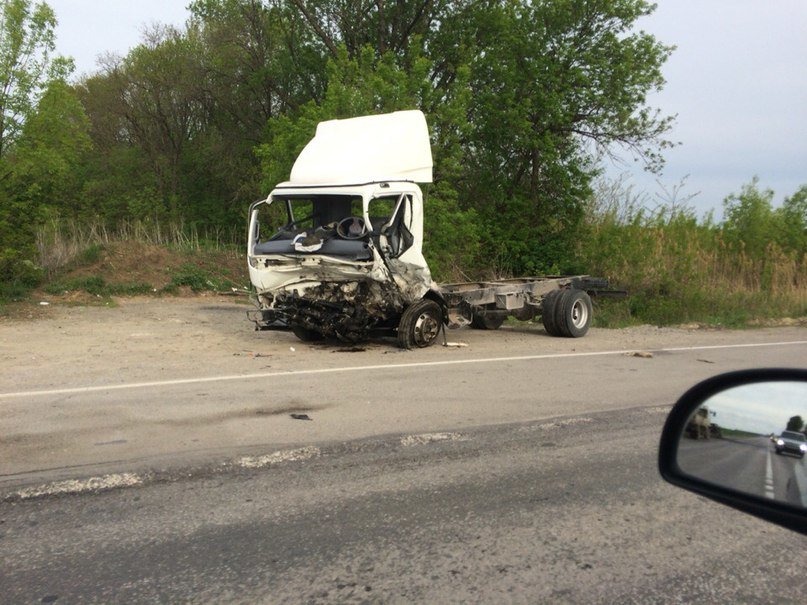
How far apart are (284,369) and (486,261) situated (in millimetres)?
17003

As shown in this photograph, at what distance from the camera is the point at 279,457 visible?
5.48 meters

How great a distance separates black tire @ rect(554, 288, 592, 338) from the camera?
13.4m

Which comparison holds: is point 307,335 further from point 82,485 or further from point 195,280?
point 195,280

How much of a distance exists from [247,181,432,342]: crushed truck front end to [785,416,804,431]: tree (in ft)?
28.5

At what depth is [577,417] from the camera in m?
6.86

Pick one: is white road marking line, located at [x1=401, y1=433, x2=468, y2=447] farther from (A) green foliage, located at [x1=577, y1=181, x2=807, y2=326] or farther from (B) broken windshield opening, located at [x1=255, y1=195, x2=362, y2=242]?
(A) green foliage, located at [x1=577, y1=181, x2=807, y2=326]

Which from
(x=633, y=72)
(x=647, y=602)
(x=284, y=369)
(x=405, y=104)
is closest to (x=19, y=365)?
(x=284, y=369)

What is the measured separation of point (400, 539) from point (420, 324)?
25.3 feet

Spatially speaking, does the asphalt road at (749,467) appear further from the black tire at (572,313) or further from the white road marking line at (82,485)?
the black tire at (572,313)

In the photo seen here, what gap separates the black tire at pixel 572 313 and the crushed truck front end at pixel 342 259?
3025 millimetres

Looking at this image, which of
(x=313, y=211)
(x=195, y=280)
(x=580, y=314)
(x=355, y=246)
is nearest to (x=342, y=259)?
(x=355, y=246)

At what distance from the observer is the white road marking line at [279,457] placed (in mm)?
5326

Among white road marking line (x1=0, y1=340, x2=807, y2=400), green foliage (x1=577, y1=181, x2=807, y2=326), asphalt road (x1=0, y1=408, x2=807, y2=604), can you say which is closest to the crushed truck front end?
white road marking line (x1=0, y1=340, x2=807, y2=400)

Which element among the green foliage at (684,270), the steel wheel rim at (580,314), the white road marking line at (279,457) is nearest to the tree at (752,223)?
the green foliage at (684,270)
